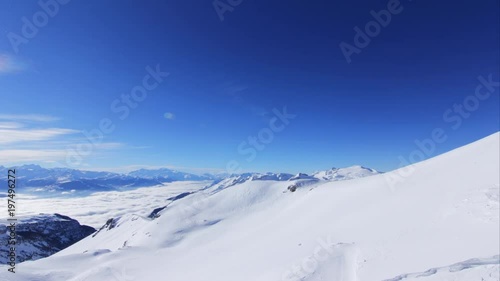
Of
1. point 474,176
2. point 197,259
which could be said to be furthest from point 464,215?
point 197,259

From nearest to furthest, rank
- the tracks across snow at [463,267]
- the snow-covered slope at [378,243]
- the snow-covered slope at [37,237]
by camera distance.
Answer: the tracks across snow at [463,267], the snow-covered slope at [378,243], the snow-covered slope at [37,237]

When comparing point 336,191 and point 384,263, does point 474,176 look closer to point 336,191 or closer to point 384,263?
point 384,263

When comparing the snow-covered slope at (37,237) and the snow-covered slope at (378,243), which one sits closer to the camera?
the snow-covered slope at (378,243)

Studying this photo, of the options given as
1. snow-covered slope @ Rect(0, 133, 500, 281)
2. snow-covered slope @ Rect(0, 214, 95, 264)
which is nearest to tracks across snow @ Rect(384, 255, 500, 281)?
snow-covered slope @ Rect(0, 133, 500, 281)

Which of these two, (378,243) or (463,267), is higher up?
(463,267)

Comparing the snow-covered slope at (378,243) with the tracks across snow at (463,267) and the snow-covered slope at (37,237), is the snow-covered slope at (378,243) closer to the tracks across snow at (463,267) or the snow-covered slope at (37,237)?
the tracks across snow at (463,267)

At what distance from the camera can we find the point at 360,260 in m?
19.3

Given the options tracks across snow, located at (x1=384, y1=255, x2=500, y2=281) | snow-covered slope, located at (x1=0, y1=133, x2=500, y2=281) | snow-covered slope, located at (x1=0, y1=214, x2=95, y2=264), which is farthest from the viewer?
snow-covered slope, located at (x1=0, y1=214, x2=95, y2=264)

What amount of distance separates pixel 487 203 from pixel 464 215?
196 cm

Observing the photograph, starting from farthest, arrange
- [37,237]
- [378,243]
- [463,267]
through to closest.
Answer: [37,237], [378,243], [463,267]

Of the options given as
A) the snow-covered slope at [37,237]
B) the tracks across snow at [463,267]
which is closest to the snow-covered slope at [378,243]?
the tracks across snow at [463,267]

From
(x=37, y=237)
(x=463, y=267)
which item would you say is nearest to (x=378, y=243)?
(x=463, y=267)

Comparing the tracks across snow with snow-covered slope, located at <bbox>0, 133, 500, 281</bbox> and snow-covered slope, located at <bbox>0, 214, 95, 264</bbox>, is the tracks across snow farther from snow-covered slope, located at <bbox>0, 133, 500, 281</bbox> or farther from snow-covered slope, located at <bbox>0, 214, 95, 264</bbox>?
snow-covered slope, located at <bbox>0, 214, 95, 264</bbox>

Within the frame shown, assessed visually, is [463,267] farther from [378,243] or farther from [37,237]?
[37,237]
